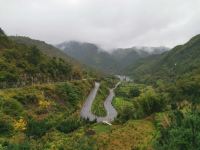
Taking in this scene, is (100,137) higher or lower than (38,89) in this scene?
lower

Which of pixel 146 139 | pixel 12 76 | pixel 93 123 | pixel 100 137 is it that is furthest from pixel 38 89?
pixel 146 139

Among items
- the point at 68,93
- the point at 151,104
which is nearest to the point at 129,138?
the point at 151,104

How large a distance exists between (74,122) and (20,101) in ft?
54.9

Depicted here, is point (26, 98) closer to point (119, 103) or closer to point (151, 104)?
point (151, 104)

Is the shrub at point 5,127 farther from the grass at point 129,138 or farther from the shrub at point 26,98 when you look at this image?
the shrub at point 26,98

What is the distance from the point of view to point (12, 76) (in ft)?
323

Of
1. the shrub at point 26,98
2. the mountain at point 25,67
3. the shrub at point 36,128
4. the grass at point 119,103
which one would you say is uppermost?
the mountain at point 25,67

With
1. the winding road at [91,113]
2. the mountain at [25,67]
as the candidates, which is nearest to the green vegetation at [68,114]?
the mountain at [25,67]

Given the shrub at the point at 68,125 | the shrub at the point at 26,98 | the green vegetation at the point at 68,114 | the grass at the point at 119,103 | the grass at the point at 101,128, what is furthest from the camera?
→ the grass at the point at 119,103

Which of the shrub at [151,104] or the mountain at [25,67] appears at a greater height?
the mountain at [25,67]

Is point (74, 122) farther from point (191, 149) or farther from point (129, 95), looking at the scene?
point (129, 95)

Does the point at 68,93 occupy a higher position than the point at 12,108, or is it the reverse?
the point at 68,93

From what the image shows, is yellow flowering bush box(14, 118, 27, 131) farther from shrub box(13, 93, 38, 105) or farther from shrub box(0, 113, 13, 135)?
shrub box(13, 93, 38, 105)

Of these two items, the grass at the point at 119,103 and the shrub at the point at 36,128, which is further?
the grass at the point at 119,103
